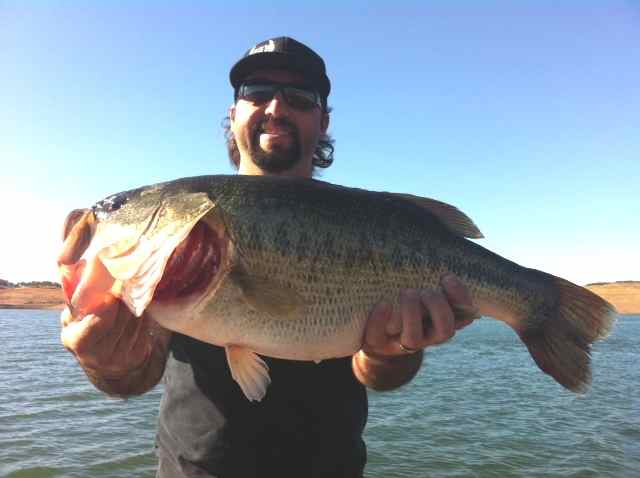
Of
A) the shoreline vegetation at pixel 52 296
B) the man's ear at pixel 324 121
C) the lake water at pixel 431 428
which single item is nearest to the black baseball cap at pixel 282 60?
the man's ear at pixel 324 121

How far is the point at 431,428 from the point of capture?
1295cm

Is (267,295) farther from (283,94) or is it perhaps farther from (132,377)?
(283,94)

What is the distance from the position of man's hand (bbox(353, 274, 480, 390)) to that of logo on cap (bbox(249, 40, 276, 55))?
8.52 ft

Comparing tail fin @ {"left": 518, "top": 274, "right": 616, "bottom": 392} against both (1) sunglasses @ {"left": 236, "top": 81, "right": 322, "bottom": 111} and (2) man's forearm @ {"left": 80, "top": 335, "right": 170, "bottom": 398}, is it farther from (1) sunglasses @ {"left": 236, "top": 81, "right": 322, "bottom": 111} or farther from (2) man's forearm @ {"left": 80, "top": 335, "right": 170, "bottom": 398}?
(2) man's forearm @ {"left": 80, "top": 335, "right": 170, "bottom": 398}

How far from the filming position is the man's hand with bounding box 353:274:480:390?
3109 mm

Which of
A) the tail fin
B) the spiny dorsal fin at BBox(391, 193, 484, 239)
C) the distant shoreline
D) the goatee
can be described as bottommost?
the distant shoreline

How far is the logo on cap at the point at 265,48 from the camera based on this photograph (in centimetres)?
440

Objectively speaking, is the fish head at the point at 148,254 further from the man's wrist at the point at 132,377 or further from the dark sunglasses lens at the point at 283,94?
the dark sunglasses lens at the point at 283,94

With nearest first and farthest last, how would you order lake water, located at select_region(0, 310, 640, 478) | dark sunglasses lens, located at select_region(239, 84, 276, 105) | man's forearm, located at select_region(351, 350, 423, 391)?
man's forearm, located at select_region(351, 350, 423, 391)
dark sunglasses lens, located at select_region(239, 84, 276, 105)
lake water, located at select_region(0, 310, 640, 478)

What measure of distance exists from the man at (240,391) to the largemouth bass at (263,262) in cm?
15

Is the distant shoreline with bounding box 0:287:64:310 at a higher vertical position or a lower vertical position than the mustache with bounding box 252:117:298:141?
lower

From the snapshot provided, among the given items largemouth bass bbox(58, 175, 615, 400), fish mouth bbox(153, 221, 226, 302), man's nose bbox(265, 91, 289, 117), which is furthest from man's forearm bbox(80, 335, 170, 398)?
man's nose bbox(265, 91, 289, 117)

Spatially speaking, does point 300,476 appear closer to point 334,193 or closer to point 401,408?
point 334,193

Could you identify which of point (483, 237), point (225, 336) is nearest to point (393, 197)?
point (483, 237)
